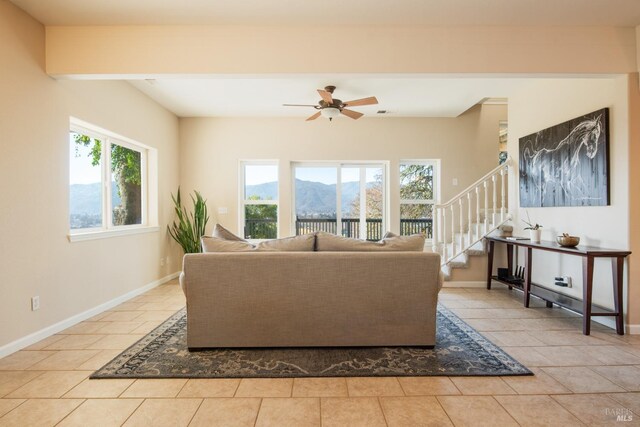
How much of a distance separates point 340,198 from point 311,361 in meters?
3.92

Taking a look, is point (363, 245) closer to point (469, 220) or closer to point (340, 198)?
point (469, 220)

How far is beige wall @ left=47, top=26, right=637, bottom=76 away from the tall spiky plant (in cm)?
279

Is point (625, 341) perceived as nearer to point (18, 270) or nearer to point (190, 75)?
point (190, 75)

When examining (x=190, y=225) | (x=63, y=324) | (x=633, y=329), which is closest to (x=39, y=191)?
(x=63, y=324)

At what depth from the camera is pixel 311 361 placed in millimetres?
2404

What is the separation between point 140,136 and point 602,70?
5277mm

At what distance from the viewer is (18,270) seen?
2.68 metres

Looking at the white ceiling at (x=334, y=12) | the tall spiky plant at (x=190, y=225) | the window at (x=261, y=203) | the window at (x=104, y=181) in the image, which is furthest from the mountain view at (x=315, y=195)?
the white ceiling at (x=334, y=12)

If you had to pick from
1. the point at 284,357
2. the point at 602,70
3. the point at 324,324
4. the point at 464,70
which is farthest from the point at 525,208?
the point at 284,357

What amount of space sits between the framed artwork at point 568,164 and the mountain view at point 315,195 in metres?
2.49

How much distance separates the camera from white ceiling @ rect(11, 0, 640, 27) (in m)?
2.64

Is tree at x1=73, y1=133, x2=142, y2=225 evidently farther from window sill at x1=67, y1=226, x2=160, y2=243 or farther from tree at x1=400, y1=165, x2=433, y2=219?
tree at x1=400, y1=165, x2=433, y2=219

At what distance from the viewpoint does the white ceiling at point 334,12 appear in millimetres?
2641

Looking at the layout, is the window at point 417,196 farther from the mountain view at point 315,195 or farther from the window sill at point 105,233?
the window sill at point 105,233
